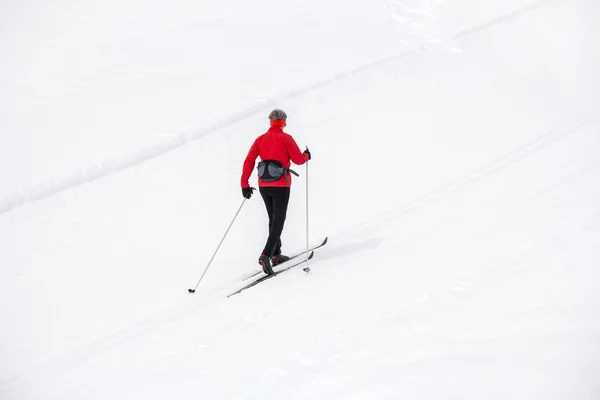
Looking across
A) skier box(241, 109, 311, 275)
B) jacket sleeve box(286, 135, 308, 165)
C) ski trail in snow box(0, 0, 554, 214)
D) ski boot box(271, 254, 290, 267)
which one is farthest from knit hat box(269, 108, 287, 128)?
ski trail in snow box(0, 0, 554, 214)

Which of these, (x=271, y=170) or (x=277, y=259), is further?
(x=277, y=259)

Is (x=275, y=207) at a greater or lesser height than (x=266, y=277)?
greater

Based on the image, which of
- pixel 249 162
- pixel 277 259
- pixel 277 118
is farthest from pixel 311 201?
pixel 277 118

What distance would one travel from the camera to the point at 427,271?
6.68m

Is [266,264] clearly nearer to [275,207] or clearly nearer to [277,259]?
[277,259]

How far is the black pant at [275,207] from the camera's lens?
7121mm

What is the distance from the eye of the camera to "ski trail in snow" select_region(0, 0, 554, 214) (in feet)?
32.9

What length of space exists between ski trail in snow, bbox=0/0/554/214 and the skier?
4.33m

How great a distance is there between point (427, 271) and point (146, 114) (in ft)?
25.3

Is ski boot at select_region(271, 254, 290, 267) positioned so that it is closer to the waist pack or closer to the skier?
the skier

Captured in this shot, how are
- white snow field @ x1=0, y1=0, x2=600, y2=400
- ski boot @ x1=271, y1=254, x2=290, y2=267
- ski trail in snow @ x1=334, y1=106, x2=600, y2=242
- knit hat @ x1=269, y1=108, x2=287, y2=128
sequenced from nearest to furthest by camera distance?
white snow field @ x1=0, y1=0, x2=600, y2=400 → knit hat @ x1=269, y1=108, x2=287, y2=128 → ski boot @ x1=271, y1=254, x2=290, y2=267 → ski trail in snow @ x1=334, y1=106, x2=600, y2=242

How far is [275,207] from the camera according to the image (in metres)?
7.18

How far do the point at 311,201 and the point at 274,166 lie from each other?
242 centimetres

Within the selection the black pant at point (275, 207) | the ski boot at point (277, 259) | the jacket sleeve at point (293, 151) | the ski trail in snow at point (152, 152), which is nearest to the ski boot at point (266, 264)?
the black pant at point (275, 207)
